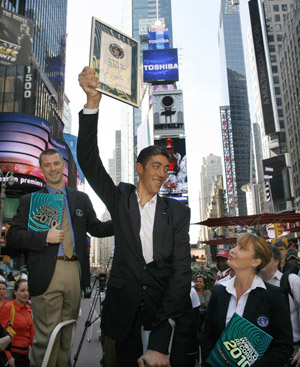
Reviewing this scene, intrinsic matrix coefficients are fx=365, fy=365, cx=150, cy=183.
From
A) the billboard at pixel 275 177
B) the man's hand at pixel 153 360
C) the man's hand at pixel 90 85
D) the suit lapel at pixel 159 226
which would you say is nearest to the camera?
the man's hand at pixel 153 360

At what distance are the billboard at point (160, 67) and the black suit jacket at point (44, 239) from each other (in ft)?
207

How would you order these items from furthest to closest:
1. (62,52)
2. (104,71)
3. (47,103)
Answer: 1. (62,52)
2. (47,103)
3. (104,71)

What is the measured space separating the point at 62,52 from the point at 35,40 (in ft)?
72.5

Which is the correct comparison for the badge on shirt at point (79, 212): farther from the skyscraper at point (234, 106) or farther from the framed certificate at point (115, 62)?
the skyscraper at point (234, 106)

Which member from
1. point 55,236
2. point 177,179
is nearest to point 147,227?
point 55,236

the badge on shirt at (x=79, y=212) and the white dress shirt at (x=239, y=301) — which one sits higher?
the badge on shirt at (x=79, y=212)

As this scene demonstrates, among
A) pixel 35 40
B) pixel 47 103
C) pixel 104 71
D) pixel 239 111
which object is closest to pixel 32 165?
pixel 47 103

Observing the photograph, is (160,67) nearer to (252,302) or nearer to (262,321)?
(252,302)

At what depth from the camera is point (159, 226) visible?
8.26 feet

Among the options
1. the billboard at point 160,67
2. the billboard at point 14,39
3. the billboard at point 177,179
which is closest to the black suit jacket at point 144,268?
the billboard at point 177,179

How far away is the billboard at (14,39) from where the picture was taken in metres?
49.3

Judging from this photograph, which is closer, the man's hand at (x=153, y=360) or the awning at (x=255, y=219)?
the man's hand at (x=153, y=360)

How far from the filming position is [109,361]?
2.40 m

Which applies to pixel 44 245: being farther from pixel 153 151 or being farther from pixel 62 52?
pixel 62 52
